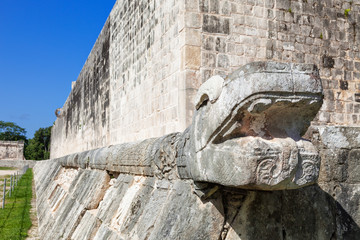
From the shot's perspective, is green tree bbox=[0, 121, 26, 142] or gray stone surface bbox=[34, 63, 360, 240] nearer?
gray stone surface bbox=[34, 63, 360, 240]

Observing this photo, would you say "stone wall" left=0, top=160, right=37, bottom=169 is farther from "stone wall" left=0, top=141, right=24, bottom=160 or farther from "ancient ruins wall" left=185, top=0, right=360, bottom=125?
"ancient ruins wall" left=185, top=0, right=360, bottom=125

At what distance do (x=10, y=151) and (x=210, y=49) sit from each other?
45922 mm

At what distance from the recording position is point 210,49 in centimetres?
456

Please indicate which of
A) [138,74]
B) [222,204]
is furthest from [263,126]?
[138,74]

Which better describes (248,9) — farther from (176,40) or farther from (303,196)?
(303,196)

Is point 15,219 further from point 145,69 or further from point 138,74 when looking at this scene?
point 145,69

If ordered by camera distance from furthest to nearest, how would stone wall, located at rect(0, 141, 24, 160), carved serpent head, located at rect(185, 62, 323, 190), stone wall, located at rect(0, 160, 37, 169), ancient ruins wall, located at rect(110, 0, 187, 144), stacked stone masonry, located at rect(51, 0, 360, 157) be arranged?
stone wall, located at rect(0, 141, 24, 160)
stone wall, located at rect(0, 160, 37, 169)
ancient ruins wall, located at rect(110, 0, 187, 144)
stacked stone masonry, located at rect(51, 0, 360, 157)
carved serpent head, located at rect(185, 62, 323, 190)

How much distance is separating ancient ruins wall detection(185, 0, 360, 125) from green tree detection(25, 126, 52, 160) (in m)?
51.2

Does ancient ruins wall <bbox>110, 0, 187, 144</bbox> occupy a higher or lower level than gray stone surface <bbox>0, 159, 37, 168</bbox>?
higher

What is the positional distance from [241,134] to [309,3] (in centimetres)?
415

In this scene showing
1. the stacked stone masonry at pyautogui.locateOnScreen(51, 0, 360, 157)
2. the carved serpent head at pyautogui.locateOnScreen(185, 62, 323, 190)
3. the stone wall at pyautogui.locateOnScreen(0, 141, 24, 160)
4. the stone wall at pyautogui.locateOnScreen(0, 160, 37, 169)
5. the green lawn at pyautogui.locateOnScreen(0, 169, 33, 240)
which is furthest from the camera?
the stone wall at pyautogui.locateOnScreen(0, 141, 24, 160)

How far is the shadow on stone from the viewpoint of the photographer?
7.66ft

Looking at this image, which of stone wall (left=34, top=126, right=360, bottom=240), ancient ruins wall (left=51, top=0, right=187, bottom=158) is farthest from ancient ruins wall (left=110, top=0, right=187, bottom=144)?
stone wall (left=34, top=126, right=360, bottom=240)

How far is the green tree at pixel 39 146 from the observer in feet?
180
